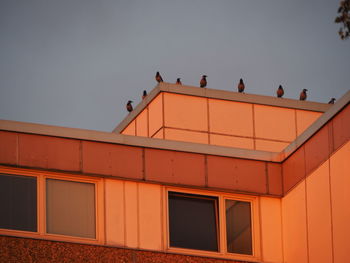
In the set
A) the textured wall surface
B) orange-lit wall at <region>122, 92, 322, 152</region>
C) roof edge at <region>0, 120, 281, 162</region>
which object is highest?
orange-lit wall at <region>122, 92, 322, 152</region>

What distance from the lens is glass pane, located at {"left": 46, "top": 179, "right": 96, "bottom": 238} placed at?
23125 millimetres

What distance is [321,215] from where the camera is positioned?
22.9 m

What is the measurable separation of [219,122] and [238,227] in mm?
7165

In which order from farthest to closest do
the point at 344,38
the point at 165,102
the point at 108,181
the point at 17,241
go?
the point at 165,102, the point at 108,181, the point at 17,241, the point at 344,38

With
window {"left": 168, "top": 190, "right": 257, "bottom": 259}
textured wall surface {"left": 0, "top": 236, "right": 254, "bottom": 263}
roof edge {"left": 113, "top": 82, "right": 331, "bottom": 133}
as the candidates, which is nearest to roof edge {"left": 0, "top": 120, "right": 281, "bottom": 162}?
window {"left": 168, "top": 190, "right": 257, "bottom": 259}

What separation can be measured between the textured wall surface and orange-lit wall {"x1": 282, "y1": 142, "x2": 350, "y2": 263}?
250 cm

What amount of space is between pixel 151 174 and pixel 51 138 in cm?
229

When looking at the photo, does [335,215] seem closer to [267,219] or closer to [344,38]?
[267,219]

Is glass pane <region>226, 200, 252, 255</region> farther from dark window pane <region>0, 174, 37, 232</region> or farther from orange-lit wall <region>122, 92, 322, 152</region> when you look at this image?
orange-lit wall <region>122, 92, 322, 152</region>

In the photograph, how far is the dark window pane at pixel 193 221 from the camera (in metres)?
23.9

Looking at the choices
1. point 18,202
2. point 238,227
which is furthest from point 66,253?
point 238,227

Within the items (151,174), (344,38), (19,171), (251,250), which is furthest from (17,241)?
(344,38)

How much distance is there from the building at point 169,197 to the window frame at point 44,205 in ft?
0.08

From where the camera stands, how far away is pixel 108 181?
2362 cm
